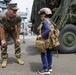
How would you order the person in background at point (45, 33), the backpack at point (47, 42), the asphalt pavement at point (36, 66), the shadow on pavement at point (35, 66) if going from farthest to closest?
1. the shadow on pavement at point (35, 66)
2. the asphalt pavement at point (36, 66)
3. the backpack at point (47, 42)
4. the person in background at point (45, 33)

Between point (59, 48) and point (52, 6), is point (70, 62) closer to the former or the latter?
point (59, 48)

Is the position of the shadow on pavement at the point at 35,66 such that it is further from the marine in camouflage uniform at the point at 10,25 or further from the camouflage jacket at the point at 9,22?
the camouflage jacket at the point at 9,22

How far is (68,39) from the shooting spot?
30.2 ft

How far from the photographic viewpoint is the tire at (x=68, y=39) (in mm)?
9108

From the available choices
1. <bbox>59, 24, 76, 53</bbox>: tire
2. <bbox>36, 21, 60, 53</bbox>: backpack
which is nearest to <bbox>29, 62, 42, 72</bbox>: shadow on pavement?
<bbox>36, 21, 60, 53</bbox>: backpack

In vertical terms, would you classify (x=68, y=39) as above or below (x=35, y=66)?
above

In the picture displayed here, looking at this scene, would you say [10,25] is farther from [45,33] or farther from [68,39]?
[68,39]

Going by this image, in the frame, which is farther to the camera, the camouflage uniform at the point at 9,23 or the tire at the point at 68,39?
the tire at the point at 68,39

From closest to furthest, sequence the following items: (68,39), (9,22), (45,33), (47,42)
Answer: (45,33) < (47,42) < (9,22) < (68,39)

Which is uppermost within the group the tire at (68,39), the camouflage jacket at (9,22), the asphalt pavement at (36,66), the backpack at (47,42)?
the camouflage jacket at (9,22)

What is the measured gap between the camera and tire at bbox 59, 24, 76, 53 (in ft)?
29.9

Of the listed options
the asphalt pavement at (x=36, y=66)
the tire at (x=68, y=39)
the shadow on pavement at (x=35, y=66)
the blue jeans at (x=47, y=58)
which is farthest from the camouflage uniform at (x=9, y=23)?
the tire at (x=68, y=39)

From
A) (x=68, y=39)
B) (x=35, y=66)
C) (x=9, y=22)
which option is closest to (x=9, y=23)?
(x=9, y=22)

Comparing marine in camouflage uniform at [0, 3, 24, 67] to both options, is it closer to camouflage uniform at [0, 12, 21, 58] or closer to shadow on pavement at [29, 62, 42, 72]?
camouflage uniform at [0, 12, 21, 58]
